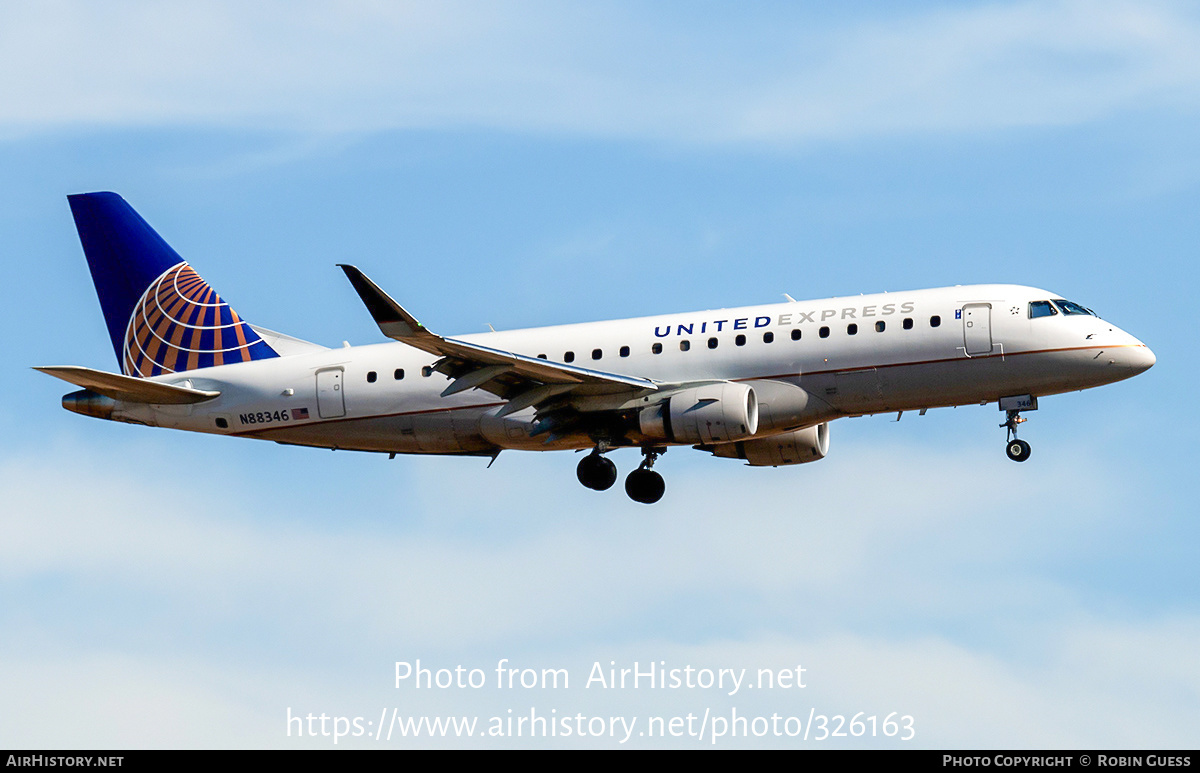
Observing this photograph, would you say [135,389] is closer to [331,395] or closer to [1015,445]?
[331,395]

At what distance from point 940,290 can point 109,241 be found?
79.4 ft

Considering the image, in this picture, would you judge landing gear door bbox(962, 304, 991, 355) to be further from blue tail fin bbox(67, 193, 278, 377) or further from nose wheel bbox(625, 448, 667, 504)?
blue tail fin bbox(67, 193, 278, 377)

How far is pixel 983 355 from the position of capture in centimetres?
3872

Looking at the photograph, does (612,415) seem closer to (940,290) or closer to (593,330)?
(593,330)

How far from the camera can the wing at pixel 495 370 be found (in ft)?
116

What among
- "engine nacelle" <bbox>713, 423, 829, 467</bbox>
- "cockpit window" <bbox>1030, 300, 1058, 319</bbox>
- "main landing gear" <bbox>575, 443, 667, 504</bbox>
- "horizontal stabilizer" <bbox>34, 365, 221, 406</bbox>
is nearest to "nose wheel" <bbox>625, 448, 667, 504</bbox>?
"main landing gear" <bbox>575, 443, 667, 504</bbox>

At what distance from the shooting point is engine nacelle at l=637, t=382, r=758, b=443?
38.8 metres

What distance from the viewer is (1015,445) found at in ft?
130

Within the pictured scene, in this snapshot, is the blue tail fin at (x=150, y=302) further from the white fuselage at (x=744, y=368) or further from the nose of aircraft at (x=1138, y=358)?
the nose of aircraft at (x=1138, y=358)

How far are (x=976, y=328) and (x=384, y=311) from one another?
14306mm

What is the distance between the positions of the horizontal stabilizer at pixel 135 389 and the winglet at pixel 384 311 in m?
9.28

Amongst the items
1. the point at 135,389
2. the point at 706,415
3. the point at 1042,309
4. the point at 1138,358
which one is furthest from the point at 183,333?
the point at 1138,358

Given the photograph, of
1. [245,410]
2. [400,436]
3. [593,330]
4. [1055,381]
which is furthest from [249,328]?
[1055,381]

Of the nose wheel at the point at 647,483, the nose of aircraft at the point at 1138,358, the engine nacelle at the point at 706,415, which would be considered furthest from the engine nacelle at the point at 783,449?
the nose of aircraft at the point at 1138,358
